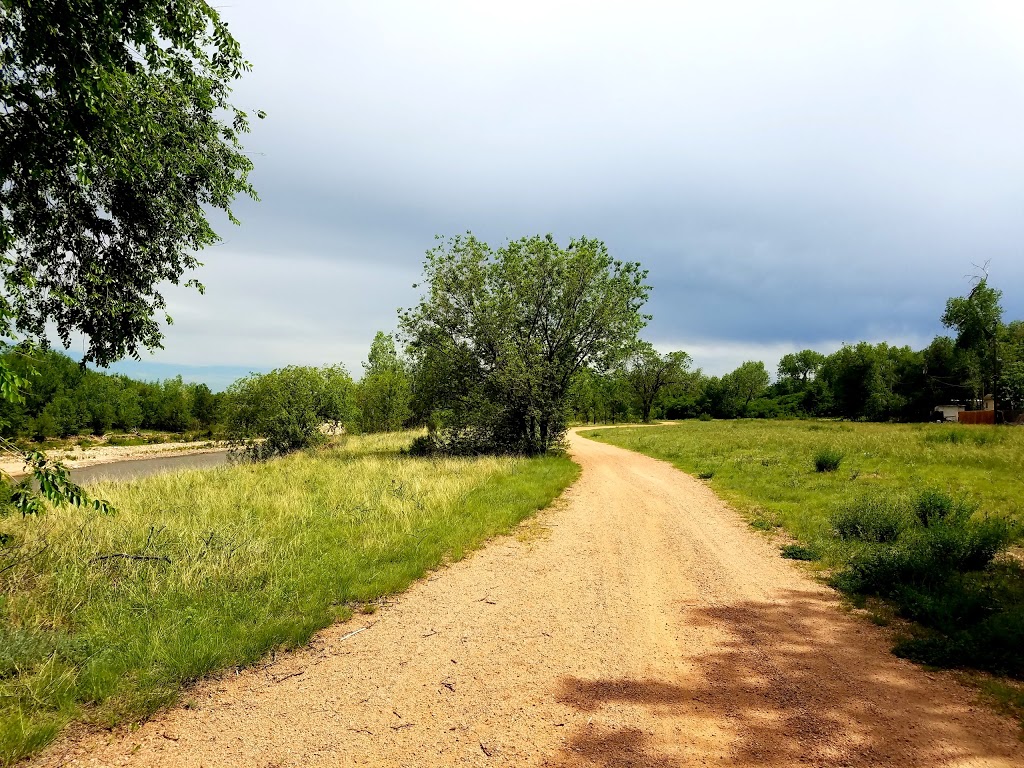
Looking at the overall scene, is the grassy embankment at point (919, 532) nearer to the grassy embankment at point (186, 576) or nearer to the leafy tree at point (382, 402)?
the grassy embankment at point (186, 576)

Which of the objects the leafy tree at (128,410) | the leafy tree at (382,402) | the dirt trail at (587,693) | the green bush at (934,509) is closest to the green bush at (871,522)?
the green bush at (934,509)

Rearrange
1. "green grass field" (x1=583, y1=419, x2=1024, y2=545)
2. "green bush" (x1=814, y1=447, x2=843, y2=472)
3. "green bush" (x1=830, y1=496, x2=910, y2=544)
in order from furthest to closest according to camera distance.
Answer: "green bush" (x1=814, y1=447, x2=843, y2=472), "green grass field" (x1=583, y1=419, x2=1024, y2=545), "green bush" (x1=830, y1=496, x2=910, y2=544)

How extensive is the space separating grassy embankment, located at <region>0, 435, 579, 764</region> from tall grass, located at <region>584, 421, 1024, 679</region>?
6346 millimetres

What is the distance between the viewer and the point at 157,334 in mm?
9500

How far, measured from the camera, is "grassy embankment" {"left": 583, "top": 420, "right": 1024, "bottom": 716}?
4.98m

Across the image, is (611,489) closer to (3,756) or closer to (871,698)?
(871,698)

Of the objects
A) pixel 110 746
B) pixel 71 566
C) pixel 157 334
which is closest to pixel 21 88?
pixel 157 334

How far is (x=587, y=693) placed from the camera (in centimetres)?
416

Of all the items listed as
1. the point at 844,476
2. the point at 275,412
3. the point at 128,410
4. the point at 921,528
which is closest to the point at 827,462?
the point at 844,476

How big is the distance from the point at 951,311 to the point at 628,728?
69.7m

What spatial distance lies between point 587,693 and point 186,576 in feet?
18.3

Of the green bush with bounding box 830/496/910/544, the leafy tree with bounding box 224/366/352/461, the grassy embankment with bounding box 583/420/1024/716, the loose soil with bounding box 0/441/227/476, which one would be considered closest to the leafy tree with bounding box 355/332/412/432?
the leafy tree with bounding box 224/366/352/461

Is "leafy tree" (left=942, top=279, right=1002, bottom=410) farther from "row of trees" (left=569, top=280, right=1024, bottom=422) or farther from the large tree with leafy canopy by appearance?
the large tree with leafy canopy

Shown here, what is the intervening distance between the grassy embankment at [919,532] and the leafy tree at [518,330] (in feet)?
26.5
